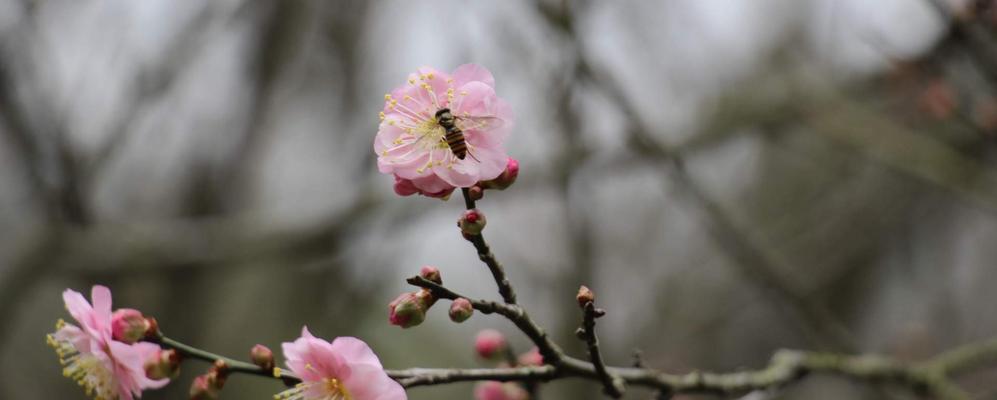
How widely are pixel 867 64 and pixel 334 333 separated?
2675 mm

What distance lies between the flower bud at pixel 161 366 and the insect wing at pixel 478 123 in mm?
436

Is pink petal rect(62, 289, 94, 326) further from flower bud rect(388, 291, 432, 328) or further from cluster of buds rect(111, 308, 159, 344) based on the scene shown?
flower bud rect(388, 291, 432, 328)

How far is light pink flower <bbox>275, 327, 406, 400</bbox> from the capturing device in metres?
0.91

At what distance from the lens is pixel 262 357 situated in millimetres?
970

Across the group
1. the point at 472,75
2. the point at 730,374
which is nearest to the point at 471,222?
the point at 472,75

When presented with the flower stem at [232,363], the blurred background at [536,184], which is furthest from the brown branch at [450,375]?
the blurred background at [536,184]

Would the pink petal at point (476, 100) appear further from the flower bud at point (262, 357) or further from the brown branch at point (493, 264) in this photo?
the flower bud at point (262, 357)

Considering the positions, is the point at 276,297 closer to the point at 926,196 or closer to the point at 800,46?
the point at 800,46

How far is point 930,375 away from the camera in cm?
180

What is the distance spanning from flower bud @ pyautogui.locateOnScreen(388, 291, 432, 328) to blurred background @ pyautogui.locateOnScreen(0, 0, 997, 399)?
123cm

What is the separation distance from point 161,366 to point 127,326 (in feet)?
0.20

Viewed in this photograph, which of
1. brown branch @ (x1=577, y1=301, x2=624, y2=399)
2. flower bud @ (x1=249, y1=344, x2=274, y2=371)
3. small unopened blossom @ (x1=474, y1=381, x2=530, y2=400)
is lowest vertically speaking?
flower bud @ (x1=249, y1=344, x2=274, y2=371)

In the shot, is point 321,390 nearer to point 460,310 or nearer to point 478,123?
point 460,310

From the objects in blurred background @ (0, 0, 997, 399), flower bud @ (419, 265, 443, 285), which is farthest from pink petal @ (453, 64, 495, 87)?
blurred background @ (0, 0, 997, 399)
